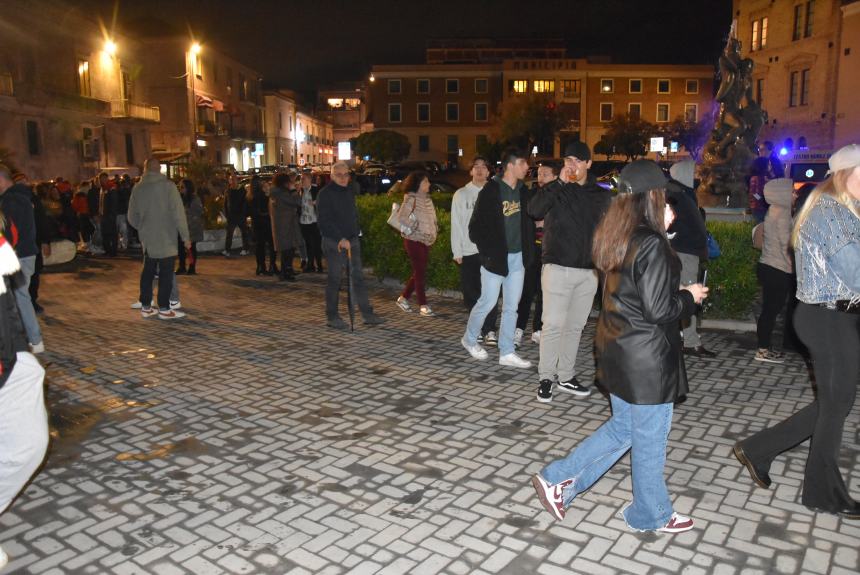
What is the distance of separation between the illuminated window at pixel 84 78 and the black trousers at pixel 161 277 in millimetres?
29116

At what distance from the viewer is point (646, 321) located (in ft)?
11.2

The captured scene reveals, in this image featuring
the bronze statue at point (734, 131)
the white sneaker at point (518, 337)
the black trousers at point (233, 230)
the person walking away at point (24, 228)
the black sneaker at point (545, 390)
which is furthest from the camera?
the black trousers at point (233, 230)

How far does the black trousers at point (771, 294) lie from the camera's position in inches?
274

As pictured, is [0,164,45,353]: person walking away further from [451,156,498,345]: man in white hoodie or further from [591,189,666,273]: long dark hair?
[591,189,666,273]: long dark hair

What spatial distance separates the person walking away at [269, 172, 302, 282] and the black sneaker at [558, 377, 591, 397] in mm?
7348

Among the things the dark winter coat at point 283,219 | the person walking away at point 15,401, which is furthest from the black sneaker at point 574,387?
the dark winter coat at point 283,219

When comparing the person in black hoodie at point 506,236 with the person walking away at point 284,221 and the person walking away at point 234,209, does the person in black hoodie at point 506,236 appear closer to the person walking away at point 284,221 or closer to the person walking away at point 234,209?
the person walking away at point 284,221

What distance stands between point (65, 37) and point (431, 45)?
52277mm

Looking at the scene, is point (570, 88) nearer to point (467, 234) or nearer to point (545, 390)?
point (467, 234)

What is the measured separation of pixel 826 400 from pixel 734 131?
11857 millimetres

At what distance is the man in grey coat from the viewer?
363 inches

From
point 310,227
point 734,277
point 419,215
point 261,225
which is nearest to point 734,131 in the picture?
point 734,277

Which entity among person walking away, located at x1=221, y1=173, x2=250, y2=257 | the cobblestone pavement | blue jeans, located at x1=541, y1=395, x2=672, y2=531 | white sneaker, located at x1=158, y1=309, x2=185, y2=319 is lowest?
the cobblestone pavement

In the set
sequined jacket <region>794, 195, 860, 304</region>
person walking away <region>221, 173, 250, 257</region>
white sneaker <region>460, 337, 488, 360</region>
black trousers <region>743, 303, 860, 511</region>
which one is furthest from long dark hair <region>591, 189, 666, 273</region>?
person walking away <region>221, 173, 250, 257</region>
